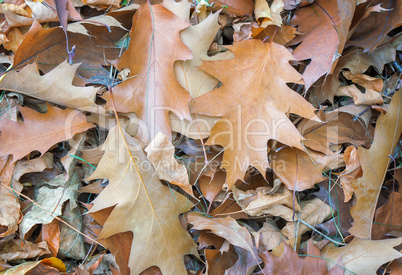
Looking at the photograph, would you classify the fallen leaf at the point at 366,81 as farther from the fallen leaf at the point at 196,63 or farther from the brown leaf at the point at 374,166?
the fallen leaf at the point at 196,63

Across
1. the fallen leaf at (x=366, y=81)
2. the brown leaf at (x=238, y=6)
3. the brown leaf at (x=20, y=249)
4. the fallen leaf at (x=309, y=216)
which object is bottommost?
the brown leaf at (x=20, y=249)

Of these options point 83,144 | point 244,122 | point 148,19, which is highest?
point 148,19

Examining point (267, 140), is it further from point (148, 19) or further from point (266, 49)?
point (148, 19)

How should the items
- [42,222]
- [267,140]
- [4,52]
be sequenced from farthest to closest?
1. [4,52]
2. [42,222]
3. [267,140]

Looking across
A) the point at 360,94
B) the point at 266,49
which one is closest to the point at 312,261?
the point at 360,94

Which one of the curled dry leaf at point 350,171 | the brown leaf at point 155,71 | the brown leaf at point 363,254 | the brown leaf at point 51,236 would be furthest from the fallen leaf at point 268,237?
the brown leaf at point 51,236

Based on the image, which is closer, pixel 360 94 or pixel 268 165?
pixel 268 165

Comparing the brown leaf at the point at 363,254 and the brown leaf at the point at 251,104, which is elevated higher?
the brown leaf at the point at 251,104

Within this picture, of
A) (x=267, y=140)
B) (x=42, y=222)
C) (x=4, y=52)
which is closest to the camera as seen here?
(x=267, y=140)
